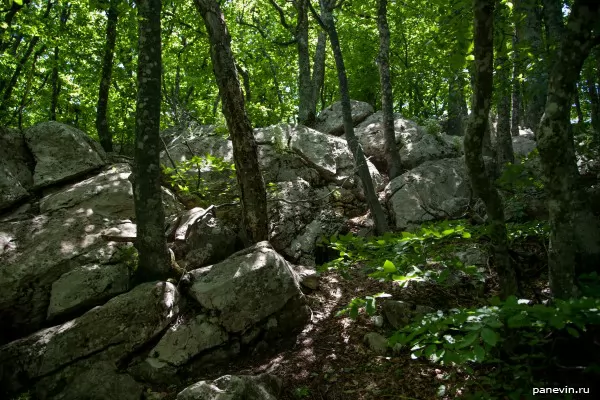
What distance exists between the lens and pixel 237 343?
19.7ft

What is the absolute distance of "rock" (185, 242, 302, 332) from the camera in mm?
6082

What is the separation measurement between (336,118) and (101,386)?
12.1 metres

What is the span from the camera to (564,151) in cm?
335

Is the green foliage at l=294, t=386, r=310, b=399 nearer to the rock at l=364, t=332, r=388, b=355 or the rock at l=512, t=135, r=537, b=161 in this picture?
the rock at l=364, t=332, r=388, b=355

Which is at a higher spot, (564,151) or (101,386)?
(564,151)

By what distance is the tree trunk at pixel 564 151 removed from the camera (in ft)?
10.4

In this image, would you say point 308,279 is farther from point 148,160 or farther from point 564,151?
point 564,151

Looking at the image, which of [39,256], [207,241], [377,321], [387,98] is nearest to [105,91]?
[39,256]

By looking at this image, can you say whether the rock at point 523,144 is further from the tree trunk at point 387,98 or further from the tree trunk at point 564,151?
the tree trunk at point 564,151

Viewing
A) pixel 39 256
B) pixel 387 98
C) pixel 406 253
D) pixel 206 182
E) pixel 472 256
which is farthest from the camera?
pixel 387 98

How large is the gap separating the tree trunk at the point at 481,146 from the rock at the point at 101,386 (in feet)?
16.7

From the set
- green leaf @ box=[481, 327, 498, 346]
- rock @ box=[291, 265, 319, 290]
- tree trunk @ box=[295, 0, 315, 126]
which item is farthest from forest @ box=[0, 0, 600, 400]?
tree trunk @ box=[295, 0, 315, 126]

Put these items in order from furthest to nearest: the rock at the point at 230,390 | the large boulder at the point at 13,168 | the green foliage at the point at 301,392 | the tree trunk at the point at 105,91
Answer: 1. the tree trunk at the point at 105,91
2. the large boulder at the point at 13,168
3. the green foliage at the point at 301,392
4. the rock at the point at 230,390

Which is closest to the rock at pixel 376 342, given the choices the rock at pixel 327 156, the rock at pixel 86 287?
the rock at pixel 86 287
